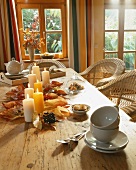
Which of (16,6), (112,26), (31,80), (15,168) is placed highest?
(16,6)

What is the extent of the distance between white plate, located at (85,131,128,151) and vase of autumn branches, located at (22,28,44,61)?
9.96ft

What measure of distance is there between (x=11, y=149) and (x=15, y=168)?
134mm

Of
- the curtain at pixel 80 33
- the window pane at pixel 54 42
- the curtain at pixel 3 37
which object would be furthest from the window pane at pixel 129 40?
the curtain at pixel 3 37

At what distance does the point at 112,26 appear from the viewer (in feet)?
13.2

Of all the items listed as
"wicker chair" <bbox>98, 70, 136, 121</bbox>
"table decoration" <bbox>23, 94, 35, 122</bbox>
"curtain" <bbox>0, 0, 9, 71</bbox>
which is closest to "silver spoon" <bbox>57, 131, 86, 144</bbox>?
"table decoration" <bbox>23, 94, 35, 122</bbox>

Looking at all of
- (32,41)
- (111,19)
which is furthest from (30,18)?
(111,19)

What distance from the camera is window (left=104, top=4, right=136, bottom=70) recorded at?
3.97m

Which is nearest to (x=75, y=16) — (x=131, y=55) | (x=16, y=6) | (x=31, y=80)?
(x=16, y=6)

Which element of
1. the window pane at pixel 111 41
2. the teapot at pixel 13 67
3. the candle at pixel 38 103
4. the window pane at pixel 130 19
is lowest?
the candle at pixel 38 103

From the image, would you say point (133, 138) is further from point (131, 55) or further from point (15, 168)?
point (131, 55)

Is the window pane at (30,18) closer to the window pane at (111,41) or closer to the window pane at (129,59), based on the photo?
the window pane at (111,41)

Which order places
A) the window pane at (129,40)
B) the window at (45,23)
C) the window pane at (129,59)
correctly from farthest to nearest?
1. the window pane at (129,59)
2. the window pane at (129,40)
3. the window at (45,23)

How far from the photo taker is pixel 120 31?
13.3 feet

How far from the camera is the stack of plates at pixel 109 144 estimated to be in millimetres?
731
